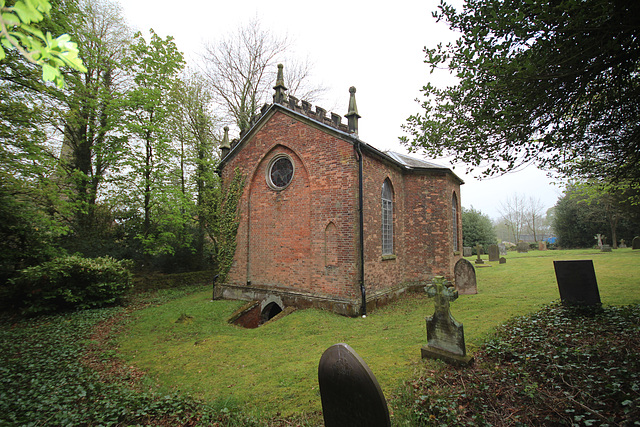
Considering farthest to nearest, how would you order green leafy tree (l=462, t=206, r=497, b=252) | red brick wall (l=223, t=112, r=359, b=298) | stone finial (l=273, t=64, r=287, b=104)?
green leafy tree (l=462, t=206, r=497, b=252), stone finial (l=273, t=64, r=287, b=104), red brick wall (l=223, t=112, r=359, b=298)

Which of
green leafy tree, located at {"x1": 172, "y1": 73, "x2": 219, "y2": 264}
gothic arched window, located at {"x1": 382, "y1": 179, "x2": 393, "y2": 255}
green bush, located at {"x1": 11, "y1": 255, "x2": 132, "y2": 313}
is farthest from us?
green leafy tree, located at {"x1": 172, "y1": 73, "x2": 219, "y2": 264}

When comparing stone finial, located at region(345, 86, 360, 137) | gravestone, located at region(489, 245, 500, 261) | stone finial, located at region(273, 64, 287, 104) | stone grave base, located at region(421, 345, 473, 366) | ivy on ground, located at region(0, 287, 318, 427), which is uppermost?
stone finial, located at region(273, 64, 287, 104)

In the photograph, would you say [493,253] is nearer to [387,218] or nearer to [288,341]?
[387,218]

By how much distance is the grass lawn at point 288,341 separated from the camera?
5.23 m

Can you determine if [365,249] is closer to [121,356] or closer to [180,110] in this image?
[121,356]

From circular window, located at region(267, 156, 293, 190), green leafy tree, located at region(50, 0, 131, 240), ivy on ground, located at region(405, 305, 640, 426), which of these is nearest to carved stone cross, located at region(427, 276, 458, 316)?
ivy on ground, located at region(405, 305, 640, 426)

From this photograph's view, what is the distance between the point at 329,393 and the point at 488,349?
3.96 m

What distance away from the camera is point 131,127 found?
1434 centimetres

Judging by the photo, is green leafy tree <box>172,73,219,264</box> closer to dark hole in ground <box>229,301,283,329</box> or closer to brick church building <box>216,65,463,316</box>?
brick church building <box>216,65,463,316</box>

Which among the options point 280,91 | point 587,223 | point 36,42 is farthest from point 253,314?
point 587,223

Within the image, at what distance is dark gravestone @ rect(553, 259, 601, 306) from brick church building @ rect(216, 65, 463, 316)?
5.45m

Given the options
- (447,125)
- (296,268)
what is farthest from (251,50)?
(447,125)

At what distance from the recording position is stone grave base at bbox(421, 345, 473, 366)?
519 centimetres

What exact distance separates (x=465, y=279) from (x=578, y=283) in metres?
4.66
